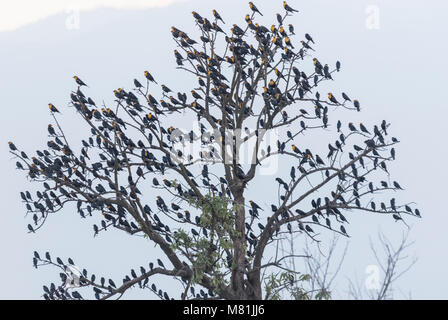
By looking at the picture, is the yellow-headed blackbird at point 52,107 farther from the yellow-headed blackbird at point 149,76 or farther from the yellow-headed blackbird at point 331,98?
the yellow-headed blackbird at point 331,98

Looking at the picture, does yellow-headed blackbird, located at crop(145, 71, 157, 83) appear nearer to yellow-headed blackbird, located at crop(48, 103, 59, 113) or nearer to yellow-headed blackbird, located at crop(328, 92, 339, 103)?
yellow-headed blackbird, located at crop(48, 103, 59, 113)

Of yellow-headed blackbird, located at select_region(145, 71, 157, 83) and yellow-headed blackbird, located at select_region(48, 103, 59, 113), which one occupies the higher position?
yellow-headed blackbird, located at select_region(145, 71, 157, 83)

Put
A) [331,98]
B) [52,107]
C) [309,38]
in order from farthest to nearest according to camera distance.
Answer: [309,38]
[52,107]
[331,98]

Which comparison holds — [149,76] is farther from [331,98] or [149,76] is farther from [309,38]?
[331,98]

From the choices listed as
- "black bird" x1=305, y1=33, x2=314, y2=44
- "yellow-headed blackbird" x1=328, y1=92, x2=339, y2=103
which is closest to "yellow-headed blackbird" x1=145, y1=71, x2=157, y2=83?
"black bird" x1=305, y1=33, x2=314, y2=44

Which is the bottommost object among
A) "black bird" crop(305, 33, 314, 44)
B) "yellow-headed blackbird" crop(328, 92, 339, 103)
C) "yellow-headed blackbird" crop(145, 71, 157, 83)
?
"yellow-headed blackbird" crop(328, 92, 339, 103)

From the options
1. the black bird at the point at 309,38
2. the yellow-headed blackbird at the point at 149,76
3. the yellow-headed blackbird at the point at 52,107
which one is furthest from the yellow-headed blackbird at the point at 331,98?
the yellow-headed blackbird at the point at 52,107

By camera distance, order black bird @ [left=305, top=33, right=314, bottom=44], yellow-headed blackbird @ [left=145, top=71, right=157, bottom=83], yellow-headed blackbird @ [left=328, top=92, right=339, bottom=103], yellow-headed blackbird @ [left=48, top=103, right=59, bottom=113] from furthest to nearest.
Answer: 1. yellow-headed blackbird @ [left=145, top=71, right=157, bottom=83]
2. black bird @ [left=305, top=33, right=314, bottom=44]
3. yellow-headed blackbird @ [left=48, top=103, right=59, bottom=113]
4. yellow-headed blackbird @ [left=328, top=92, right=339, bottom=103]

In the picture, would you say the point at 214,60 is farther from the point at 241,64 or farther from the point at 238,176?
the point at 238,176

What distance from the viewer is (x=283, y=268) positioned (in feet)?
46.8

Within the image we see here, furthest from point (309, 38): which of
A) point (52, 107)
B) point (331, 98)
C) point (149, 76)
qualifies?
point (52, 107)

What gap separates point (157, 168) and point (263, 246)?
7.57 ft

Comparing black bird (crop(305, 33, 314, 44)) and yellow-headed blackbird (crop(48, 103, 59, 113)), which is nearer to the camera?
yellow-headed blackbird (crop(48, 103, 59, 113))
